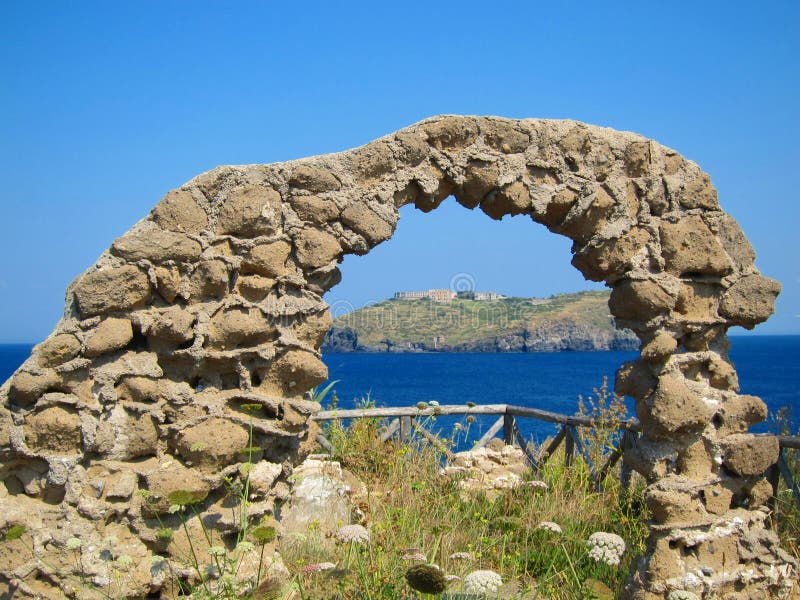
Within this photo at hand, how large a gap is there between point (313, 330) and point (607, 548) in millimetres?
2219

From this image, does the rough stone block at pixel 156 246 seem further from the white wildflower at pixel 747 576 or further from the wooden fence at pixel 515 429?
the white wildflower at pixel 747 576

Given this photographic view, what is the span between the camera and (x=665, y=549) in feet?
15.3

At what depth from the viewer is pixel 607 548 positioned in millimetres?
3850

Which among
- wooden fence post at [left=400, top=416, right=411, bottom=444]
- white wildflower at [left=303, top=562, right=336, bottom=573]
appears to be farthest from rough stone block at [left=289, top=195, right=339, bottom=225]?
wooden fence post at [left=400, top=416, right=411, bottom=444]

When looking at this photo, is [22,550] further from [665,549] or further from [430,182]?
[665,549]

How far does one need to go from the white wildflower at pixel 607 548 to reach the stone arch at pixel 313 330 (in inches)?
38.7

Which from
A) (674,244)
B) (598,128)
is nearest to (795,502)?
(674,244)

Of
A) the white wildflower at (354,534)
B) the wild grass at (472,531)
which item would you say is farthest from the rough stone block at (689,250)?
the white wildflower at (354,534)

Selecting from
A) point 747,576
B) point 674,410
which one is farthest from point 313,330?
point 747,576

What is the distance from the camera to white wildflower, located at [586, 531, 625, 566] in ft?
12.5

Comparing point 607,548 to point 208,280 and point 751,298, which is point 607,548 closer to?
point 751,298

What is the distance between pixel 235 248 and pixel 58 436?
153cm

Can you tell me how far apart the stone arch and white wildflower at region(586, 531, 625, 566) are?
0.98 meters

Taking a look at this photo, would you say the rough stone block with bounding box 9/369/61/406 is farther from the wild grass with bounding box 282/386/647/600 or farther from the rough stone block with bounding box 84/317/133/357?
the wild grass with bounding box 282/386/647/600
